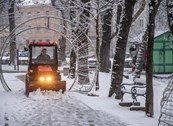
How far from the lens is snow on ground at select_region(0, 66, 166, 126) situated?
462 inches

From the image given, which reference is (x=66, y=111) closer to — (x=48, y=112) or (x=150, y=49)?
(x=48, y=112)

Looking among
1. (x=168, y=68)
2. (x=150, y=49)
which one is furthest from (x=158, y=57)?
(x=150, y=49)

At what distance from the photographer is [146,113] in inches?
492

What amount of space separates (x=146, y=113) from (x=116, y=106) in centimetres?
214

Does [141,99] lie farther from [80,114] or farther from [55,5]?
[55,5]

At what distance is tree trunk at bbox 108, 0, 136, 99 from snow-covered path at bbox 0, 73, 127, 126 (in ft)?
5.17

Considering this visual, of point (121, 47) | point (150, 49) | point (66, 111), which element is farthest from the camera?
point (121, 47)

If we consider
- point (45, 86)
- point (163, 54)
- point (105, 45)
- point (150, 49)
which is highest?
point (105, 45)

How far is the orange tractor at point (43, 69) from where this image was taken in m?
17.0

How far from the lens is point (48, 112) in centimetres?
1341

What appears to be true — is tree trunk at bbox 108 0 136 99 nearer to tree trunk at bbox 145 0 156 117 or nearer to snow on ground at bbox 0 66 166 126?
snow on ground at bbox 0 66 166 126

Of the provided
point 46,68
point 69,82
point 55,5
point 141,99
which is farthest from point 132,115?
point 55,5

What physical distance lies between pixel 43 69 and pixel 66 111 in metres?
4.35

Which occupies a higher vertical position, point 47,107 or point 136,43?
point 136,43
